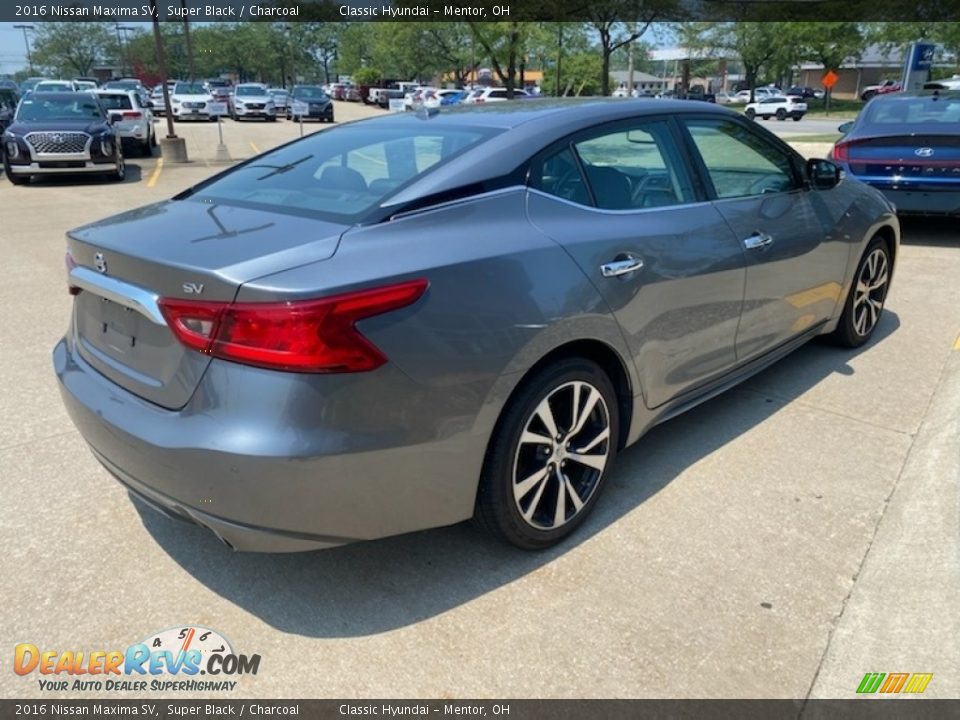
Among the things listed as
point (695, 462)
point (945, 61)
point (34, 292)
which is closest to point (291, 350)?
point (695, 462)

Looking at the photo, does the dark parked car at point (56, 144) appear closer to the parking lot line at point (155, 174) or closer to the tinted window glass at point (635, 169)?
the parking lot line at point (155, 174)

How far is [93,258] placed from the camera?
268 centimetres

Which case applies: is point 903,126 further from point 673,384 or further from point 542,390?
point 542,390

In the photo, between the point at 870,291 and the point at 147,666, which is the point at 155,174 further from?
the point at 147,666

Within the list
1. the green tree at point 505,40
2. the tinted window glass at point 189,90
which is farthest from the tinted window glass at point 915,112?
the tinted window glass at point 189,90

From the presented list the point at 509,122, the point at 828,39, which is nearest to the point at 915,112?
the point at 509,122

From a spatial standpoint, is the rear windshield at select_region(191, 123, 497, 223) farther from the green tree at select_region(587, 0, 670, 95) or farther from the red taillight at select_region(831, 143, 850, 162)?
the green tree at select_region(587, 0, 670, 95)

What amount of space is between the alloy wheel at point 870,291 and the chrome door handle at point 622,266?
99.0 inches

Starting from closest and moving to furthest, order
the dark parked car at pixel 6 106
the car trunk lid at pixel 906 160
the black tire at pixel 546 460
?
the black tire at pixel 546 460, the car trunk lid at pixel 906 160, the dark parked car at pixel 6 106

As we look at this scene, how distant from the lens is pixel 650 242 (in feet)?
10.2

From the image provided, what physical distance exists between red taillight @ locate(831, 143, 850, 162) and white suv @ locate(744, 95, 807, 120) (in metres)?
39.4

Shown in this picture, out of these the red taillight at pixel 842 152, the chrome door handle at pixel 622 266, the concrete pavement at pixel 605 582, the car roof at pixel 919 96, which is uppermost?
the car roof at pixel 919 96

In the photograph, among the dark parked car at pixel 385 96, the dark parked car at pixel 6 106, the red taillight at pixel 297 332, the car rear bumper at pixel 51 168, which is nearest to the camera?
the red taillight at pixel 297 332

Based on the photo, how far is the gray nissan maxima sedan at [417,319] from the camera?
220cm
